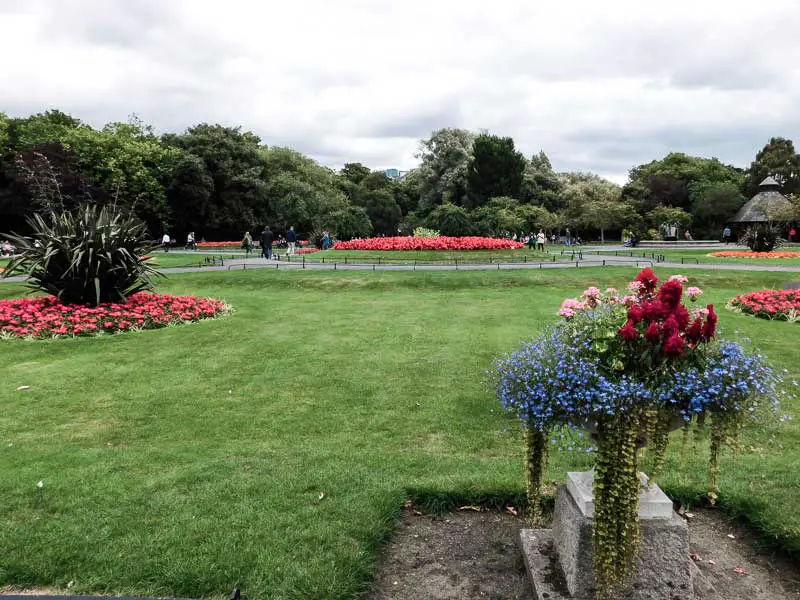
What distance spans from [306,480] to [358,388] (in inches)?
121

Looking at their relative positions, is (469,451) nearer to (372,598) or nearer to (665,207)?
(372,598)

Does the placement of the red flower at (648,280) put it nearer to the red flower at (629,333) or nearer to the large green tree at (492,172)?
the red flower at (629,333)

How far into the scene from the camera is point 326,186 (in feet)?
207

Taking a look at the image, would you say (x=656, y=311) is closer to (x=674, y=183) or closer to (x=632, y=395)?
(x=632, y=395)

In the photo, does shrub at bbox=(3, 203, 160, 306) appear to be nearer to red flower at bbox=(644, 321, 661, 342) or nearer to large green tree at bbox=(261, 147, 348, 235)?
red flower at bbox=(644, 321, 661, 342)

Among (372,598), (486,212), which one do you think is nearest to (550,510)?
(372,598)

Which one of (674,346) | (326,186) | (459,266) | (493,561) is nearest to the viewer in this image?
(674,346)

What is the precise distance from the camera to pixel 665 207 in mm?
62031

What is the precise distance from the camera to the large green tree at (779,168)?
66375 mm

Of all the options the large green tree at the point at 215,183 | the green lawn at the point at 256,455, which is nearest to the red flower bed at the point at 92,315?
the green lawn at the point at 256,455

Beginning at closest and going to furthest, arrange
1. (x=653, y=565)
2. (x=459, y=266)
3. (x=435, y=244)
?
(x=653, y=565) → (x=459, y=266) → (x=435, y=244)

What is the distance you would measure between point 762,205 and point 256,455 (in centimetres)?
6367

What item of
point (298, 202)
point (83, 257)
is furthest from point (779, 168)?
point (83, 257)

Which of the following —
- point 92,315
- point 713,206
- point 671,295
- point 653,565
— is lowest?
point 653,565
